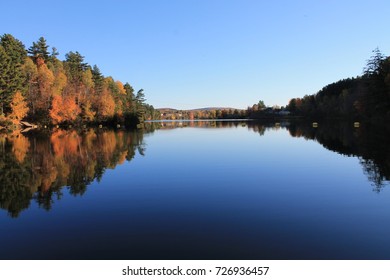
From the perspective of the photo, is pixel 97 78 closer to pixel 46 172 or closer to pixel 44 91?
pixel 44 91

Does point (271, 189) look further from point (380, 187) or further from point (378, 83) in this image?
point (378, 83)

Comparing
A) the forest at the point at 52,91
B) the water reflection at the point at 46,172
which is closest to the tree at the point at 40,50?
the forest at the point at 52,91

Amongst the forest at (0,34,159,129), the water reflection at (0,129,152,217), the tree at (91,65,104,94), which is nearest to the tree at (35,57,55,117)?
the forest at (0,34,159,129)

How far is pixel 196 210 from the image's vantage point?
42.4ft

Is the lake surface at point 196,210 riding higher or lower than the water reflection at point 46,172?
lower

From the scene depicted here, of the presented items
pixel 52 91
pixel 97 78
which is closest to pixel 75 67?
pixel 97 78

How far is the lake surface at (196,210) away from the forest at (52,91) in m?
52.4

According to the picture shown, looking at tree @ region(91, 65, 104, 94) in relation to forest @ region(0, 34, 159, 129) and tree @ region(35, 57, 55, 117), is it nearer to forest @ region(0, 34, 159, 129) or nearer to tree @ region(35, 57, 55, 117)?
forest @ region(0, 34, 159, 129)

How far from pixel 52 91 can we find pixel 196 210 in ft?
268

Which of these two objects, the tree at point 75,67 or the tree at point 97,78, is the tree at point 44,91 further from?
the tree at point 97,78

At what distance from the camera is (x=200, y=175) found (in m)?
20.5

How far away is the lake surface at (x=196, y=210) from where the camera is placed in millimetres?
9125
